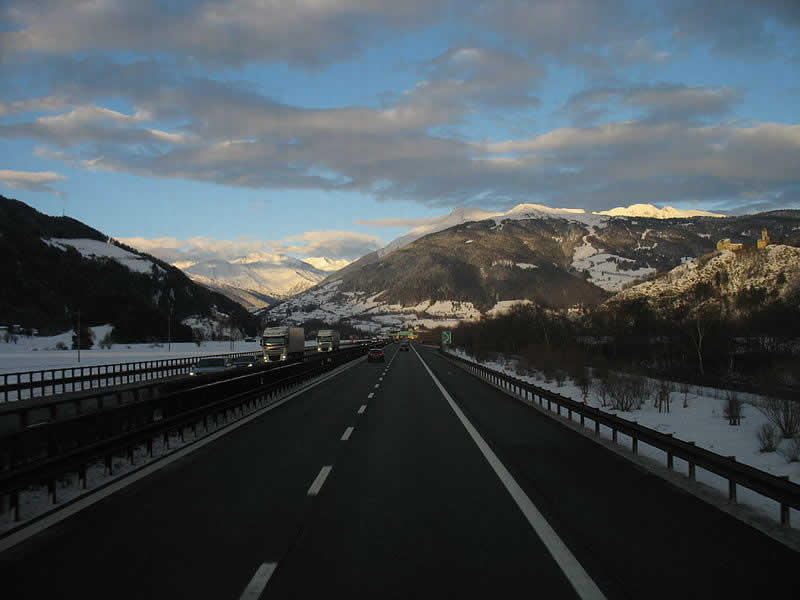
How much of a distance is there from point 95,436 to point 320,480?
15.5 ft

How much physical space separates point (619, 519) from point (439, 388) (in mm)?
21032

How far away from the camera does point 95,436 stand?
11547mm

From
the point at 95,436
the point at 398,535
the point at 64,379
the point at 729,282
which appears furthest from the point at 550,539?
the point at 729,282

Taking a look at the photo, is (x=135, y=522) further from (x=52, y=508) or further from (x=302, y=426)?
(x=302, y=426)

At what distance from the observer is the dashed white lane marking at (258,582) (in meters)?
4.97

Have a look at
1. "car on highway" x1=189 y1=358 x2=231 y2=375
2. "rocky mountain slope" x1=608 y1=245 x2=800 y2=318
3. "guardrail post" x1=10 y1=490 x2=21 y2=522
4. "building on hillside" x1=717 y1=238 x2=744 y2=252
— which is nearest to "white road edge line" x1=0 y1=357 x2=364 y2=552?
"guardrail post" x1=10 y1=490 x2=21 y2=522

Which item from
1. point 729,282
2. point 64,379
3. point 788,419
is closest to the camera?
point 788,419

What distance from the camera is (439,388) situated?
92.5ft

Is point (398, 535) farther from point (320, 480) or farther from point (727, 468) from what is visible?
point (727, 468)

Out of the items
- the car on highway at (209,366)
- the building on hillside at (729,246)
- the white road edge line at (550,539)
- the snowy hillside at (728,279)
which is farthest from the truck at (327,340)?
the white road edge line at (550,539)

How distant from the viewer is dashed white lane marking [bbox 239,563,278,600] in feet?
16.3

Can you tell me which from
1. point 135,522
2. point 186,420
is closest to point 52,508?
point 135,522

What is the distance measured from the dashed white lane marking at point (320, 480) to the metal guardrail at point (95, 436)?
306 cm

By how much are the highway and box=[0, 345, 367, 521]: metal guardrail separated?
0.74 m
